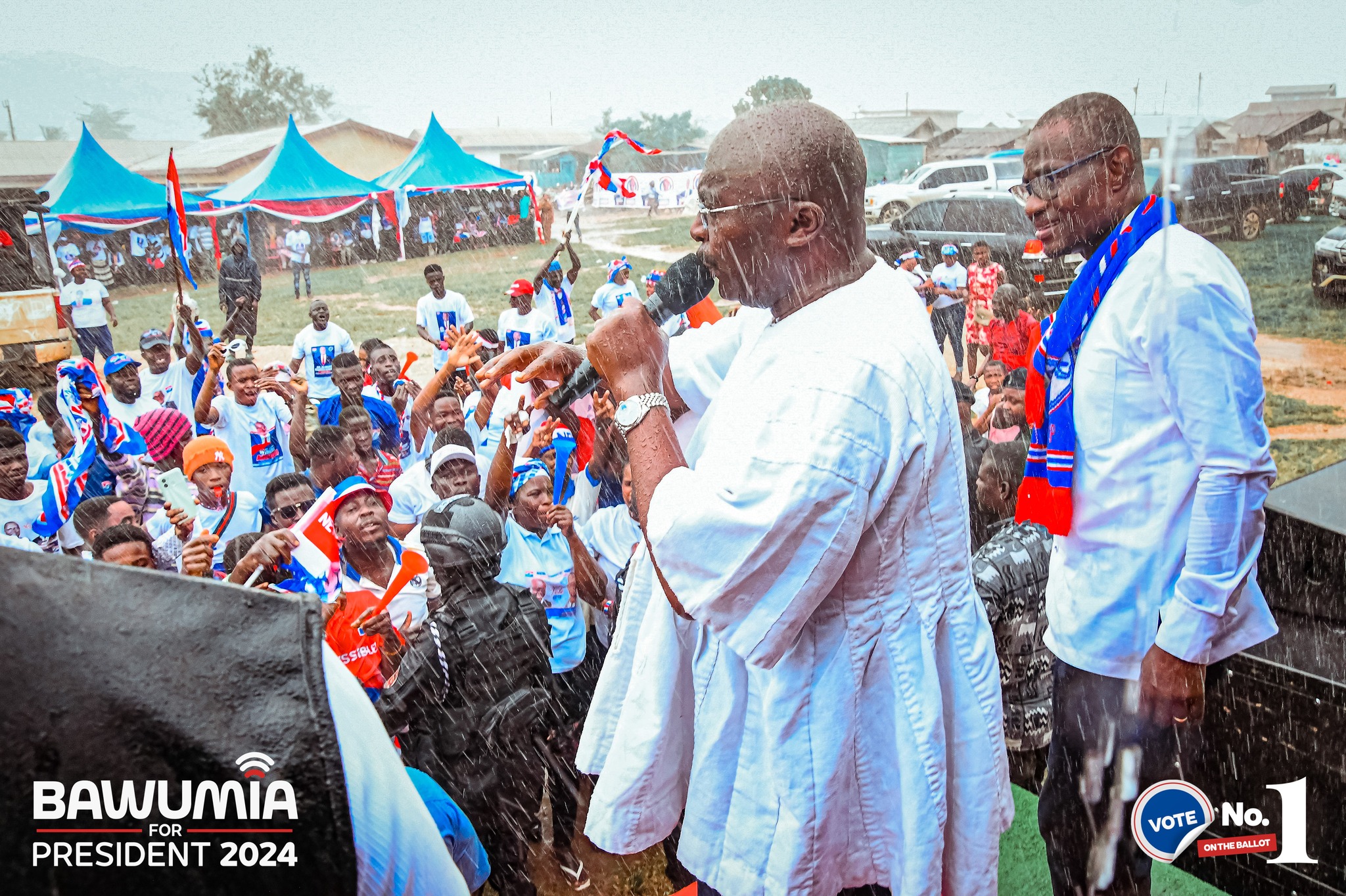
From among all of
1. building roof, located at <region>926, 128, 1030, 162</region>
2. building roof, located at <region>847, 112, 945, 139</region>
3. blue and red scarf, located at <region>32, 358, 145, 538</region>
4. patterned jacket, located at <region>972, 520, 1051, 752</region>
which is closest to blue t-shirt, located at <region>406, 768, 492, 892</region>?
patterned jacket, located at <region>972, 520, 1051, 752</region>

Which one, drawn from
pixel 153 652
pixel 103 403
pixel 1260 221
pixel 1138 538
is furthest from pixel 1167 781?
pixel 1260 221

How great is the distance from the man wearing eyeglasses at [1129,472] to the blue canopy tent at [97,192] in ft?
64.1

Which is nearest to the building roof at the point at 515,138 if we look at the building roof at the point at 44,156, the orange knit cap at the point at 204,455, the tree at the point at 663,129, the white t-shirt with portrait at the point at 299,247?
the tree at the point at 663,129

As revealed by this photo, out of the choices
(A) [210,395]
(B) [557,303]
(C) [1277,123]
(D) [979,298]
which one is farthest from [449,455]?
(C) [1277,123]

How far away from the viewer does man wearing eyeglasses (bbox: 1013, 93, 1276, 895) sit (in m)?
1.83

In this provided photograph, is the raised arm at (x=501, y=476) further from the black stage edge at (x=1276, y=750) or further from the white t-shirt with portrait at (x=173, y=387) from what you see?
the white t-shirt with portrait at (x=173, y=387)

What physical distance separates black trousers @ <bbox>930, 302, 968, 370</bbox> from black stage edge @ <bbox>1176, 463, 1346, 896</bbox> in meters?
7.78

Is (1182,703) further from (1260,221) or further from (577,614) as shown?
(1260,221)

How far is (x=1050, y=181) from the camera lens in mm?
2160

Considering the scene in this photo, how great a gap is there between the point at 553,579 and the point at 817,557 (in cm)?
233

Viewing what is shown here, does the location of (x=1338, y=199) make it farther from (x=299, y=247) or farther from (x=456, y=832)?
(x=299, y=247)

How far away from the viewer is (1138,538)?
6.47 feet

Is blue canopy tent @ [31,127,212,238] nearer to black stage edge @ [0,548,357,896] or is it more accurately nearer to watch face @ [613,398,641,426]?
watch face @ [613,398,641,426]

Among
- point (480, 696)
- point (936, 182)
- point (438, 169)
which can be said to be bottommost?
point (480, 696)
